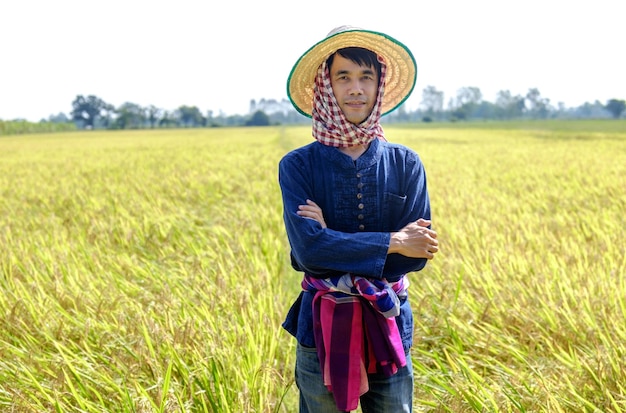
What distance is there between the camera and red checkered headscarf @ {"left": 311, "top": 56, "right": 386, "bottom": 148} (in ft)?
4.45

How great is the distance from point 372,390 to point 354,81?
81cm

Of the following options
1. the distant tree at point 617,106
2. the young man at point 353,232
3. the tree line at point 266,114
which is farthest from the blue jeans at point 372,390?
the distant tree at point 617,106

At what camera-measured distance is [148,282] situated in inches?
118

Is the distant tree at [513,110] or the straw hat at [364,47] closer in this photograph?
the straw hat at [364,47]

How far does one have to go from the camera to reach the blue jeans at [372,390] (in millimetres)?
1377

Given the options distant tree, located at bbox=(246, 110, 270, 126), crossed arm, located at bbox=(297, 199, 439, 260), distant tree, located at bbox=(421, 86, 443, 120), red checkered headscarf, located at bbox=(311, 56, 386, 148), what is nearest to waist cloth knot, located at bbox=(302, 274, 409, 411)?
crossed arm, located at bbox=(297, 199, 439, 260)

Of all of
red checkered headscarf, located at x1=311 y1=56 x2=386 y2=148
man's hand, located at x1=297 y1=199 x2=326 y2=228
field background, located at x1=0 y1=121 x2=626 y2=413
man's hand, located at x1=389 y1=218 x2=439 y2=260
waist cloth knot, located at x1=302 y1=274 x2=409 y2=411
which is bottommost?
field background, located at x1=0 y1=121 x2=626 y2=413

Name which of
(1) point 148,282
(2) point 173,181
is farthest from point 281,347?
(2) point 173,181

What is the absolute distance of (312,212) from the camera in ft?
4.37

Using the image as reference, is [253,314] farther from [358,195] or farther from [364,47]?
[364,47]

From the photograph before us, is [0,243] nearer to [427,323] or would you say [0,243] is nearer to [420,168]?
[427,323]

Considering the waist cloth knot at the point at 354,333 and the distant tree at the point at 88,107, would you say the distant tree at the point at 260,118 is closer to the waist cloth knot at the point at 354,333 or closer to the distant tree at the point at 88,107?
the distant tree at the point at 88,107

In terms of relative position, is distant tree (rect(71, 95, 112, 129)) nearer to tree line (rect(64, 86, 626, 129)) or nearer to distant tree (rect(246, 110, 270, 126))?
tree line (rect(64, 86, 626, 129))

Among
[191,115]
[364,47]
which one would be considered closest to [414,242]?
[364,47]
